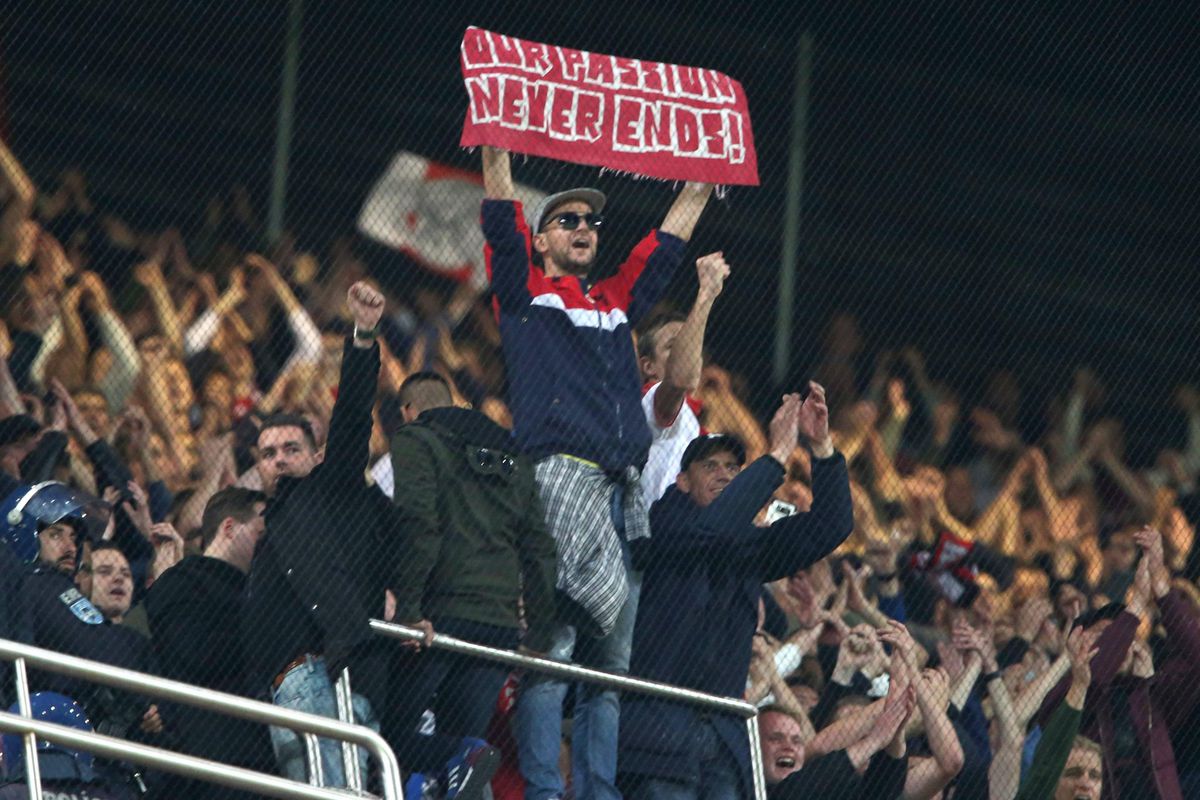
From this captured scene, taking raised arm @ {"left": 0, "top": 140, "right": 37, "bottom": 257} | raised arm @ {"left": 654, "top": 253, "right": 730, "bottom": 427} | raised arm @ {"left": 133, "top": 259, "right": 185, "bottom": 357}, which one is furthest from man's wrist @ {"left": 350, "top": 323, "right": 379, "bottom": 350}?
raised arm @ {"left": 133, "top": 259, "right": 185, "bottom": 357}

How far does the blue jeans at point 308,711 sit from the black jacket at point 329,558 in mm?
42

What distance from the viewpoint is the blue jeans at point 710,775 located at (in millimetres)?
7781

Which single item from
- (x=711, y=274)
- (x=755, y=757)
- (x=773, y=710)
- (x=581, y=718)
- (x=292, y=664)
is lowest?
(x=773, y=710)

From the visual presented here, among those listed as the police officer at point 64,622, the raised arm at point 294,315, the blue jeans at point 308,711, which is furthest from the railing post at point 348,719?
the raised arm at point 294,315

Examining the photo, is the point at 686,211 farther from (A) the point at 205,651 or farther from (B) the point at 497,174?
(A) the point at 205,651

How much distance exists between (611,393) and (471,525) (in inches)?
25.3

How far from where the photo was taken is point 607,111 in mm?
8828

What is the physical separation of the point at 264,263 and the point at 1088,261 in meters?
3.37

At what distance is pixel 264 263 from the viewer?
984 cm

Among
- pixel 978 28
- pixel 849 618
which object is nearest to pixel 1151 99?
pixel 978 28

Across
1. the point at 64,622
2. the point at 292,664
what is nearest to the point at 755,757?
the point at 292,664

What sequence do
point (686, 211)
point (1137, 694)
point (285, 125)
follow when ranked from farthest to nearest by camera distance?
point (285, 125) < point (1137, 694) < point (686, 211)

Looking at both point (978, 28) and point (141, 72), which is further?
point (978, 28)

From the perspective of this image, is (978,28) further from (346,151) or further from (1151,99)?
(346,151)
